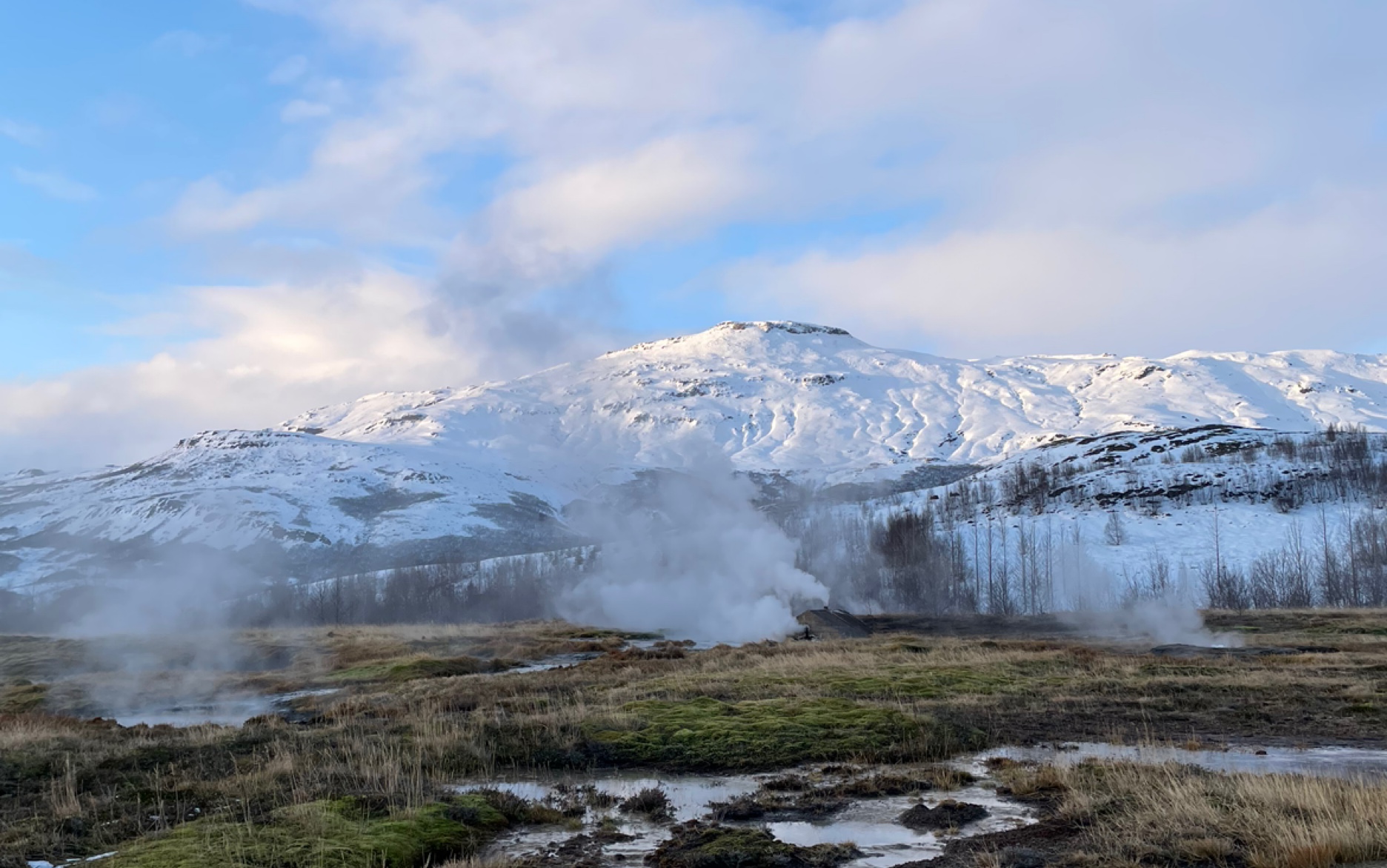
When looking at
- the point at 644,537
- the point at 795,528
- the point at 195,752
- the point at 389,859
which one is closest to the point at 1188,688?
the point at 389,859

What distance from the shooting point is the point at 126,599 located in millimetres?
117125

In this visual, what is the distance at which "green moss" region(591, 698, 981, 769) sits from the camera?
759 inches

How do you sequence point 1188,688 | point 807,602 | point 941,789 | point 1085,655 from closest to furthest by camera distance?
point 941,789, point 1188,688, point 1085,655, point 807,602

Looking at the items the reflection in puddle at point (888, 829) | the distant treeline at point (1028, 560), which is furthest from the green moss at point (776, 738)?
the distant treeline at point (1028, 560)

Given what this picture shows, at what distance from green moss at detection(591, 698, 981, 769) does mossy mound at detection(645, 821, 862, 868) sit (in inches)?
261

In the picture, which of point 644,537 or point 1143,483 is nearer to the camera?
point 644,537

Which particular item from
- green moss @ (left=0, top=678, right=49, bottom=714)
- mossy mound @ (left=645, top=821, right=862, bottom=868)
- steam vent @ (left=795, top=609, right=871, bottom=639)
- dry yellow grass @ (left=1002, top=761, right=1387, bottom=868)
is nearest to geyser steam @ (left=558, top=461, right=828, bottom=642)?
steam vent @ (left=795, top=609, right=871, bottom=639)

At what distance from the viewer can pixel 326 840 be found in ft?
39.8

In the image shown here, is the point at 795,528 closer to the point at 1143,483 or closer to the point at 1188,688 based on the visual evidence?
the point at 1143,483

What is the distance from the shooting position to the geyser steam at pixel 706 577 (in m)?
78.9

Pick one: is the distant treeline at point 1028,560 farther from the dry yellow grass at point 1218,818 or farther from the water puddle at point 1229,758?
the dry yellow grass at point 1218,818

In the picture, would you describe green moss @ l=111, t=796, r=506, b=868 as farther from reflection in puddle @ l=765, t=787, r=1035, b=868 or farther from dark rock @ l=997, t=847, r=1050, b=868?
dark rock @ l=997, t=847, r=1050, b=868

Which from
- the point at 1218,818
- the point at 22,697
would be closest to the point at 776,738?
the point at 1218,818

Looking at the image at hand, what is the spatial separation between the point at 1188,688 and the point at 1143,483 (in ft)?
407
